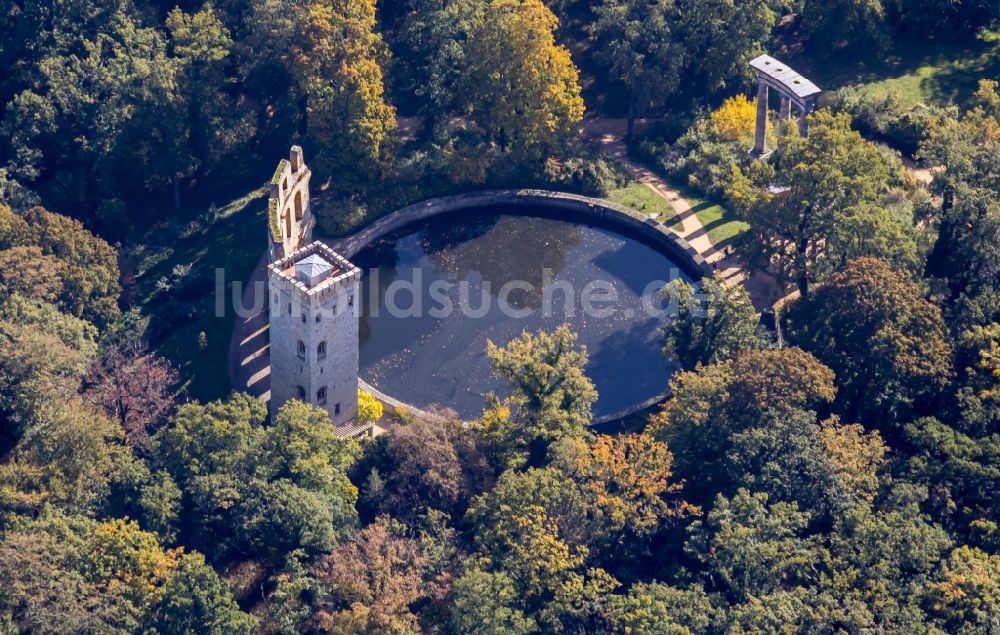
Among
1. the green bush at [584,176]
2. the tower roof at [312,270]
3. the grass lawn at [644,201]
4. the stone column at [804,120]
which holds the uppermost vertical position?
the stone column at [804,120]

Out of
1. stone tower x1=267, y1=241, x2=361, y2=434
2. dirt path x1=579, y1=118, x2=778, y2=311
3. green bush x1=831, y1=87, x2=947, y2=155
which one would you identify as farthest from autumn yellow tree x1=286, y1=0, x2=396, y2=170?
green bush x1=831, y1=87, x2=947, y2=155

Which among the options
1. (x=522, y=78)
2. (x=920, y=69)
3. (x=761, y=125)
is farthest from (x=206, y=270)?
(x=920, y=69)

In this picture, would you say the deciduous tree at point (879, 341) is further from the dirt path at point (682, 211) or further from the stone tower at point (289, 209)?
the stone tower at point (289, 209)


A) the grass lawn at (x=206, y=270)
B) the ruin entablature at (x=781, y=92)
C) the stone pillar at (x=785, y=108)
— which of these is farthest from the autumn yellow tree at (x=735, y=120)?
the grass lawn at (x=206, y=270)

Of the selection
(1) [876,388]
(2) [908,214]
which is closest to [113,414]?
(1) [876,388]

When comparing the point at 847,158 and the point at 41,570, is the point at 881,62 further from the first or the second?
the point at 41,570
